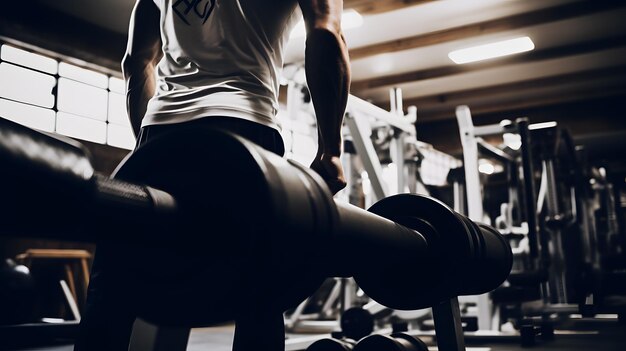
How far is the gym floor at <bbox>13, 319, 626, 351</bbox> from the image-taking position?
2867 millimetres

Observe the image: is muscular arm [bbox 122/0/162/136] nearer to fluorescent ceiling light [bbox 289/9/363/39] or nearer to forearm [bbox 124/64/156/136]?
forearm [bbox 124/64/156/136]

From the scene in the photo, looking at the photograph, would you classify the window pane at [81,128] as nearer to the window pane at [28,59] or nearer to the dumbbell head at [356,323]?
the window pane at [28,59]

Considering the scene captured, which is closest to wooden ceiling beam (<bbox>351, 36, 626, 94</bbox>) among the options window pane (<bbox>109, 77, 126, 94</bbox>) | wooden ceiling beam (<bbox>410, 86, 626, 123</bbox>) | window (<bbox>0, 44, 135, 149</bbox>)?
wooden ceiling beam (<bbox>410, 86, 626, 123</bbox>)

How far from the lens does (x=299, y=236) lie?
1.56 feet

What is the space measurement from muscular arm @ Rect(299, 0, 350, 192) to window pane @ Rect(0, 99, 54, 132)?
12.6ft

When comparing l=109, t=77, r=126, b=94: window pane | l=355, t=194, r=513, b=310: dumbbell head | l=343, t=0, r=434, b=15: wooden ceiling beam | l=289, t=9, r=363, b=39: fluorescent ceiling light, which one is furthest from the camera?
l=109, t=77, r=126, b=94: window pane

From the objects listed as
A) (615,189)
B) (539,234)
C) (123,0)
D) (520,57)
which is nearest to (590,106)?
(615,189)

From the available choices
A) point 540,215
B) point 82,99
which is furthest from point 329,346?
point 82,99

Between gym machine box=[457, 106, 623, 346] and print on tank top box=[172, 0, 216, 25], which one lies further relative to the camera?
gym machine box=[457, 106, 623, 346]

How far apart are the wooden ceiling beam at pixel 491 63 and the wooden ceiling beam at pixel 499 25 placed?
85 centimetres

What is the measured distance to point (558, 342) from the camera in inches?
124

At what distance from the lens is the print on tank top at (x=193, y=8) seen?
1.03 m

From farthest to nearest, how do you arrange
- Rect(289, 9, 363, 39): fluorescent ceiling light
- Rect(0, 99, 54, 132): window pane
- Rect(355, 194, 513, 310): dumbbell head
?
Rect(289, 9, 363, 39): fluorescent ceiling light, Rect(0, 99, 54, 132): window pane, Rect(355, 194, 513, 310): dumbbell head

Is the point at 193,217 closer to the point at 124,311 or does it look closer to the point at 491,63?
the point at 124,311
